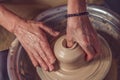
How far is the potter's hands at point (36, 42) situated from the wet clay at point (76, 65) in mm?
49

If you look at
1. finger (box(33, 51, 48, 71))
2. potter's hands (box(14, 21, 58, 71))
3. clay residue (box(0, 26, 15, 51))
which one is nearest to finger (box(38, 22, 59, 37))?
potter's hands (box(14, 21, 58, 71))

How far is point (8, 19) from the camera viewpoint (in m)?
1.46

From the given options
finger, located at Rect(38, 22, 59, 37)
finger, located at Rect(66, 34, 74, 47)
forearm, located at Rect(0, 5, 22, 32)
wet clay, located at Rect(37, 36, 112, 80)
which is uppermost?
forearm, located at Rect(0, 5, 22, 32)

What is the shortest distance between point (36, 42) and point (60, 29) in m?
0.34

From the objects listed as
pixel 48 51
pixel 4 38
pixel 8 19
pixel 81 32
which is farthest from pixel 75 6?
pixel 4 38

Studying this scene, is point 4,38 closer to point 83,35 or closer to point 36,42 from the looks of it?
point 36,42

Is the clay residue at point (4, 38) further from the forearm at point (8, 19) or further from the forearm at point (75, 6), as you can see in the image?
the forearm at point (75, 6)

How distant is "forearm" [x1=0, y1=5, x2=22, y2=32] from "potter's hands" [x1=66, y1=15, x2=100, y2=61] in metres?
0.32

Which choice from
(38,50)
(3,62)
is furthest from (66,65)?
(3,62)

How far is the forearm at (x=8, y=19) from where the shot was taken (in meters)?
1.44

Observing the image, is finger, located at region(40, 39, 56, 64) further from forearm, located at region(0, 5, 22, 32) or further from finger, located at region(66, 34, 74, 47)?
forearm, located at region(0, 5, 22, 32)

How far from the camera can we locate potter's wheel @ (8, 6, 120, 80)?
4.67 feet

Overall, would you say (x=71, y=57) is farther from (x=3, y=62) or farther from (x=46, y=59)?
(x=3, y=62)

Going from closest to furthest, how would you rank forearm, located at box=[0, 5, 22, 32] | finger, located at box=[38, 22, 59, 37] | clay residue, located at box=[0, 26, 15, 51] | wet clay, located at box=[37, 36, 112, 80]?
1. wet clay, located at box=[37, 36, 112, 80]
2. finger, located at box=[38, 22, 59, 37]
3. forearm, located at box=[0, 5, 22, 32]
4. clay residue, located at box=[0, 26, 15, 51]
